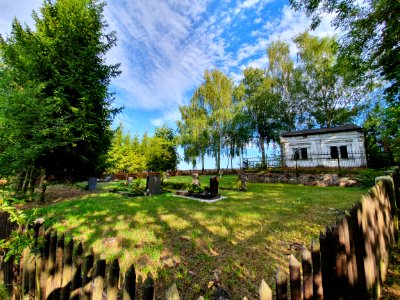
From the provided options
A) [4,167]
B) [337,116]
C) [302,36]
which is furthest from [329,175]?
[302,36]

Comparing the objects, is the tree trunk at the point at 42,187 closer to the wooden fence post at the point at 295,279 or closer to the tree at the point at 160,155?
the wooden fence post at the point at 295,279

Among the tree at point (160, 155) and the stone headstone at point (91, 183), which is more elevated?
the tree at point (160, 155)

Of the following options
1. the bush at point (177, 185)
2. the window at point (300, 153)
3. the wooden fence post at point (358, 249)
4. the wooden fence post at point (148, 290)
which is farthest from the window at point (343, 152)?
the wooden fence post at point (148, 290)

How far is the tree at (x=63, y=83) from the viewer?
775 cm

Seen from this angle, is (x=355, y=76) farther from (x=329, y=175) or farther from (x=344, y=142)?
(x=344, y=142)

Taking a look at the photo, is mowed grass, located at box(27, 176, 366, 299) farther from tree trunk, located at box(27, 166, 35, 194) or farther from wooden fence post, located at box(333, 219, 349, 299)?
tree trunk, located at box(27, 166, 35, 194)

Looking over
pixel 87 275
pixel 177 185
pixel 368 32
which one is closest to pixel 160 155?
pixel 177 185

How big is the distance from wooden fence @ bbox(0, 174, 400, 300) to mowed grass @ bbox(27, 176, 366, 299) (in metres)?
0.38

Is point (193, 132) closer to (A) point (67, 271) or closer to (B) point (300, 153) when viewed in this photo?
(B) point (300, 153)

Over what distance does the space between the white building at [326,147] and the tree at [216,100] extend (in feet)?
30.7

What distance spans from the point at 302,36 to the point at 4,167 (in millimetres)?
33440

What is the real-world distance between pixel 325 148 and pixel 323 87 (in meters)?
11.2

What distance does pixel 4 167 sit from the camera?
279 inches

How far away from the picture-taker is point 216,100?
95.4 ft
